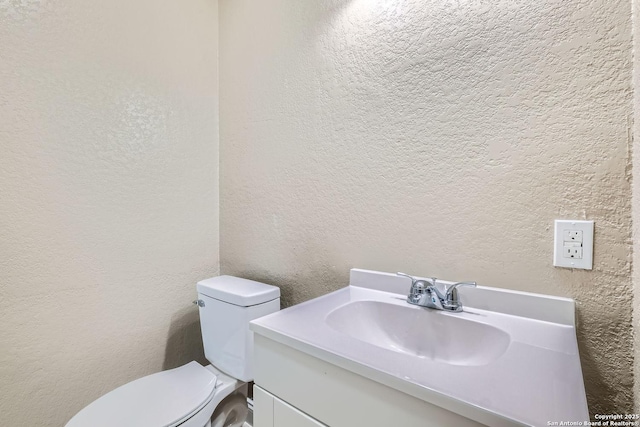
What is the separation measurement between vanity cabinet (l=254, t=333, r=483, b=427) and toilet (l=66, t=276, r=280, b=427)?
1.45ft

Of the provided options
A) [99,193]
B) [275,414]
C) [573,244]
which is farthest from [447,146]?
[99,193]

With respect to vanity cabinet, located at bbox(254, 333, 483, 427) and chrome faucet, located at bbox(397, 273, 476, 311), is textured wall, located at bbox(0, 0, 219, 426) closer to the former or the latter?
vanity cabinet, located at bbox(254, 333, 483, 427)

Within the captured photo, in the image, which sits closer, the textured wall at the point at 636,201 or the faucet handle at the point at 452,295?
the textured wall at the point at 636,201

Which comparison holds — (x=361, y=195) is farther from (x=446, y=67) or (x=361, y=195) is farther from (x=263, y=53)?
(x=263, y=53)

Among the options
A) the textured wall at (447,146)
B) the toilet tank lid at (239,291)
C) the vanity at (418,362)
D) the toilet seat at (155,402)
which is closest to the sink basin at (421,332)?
the vanity at (418,362)

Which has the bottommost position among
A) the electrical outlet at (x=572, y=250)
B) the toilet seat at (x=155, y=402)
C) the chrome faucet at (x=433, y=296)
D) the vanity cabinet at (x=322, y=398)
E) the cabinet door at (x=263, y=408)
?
the toilet seat at (x=155, y=402)

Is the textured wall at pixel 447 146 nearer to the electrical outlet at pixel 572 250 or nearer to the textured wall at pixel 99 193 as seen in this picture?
the electrical outlet at pixel 572 250

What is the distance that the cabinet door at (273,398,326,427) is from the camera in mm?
627

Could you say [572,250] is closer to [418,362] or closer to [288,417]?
[418,362]

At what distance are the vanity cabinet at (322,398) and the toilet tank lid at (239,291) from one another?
44 cm

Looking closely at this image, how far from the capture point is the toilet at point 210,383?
97 cm

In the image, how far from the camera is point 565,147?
74 cm

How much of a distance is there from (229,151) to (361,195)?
2.92ft

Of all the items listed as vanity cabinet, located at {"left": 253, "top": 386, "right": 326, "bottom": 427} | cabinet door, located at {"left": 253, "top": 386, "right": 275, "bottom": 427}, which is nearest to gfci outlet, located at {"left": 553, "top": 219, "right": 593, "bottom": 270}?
Result: vanity cabinet, located at {"left": 253, "top": 386, "right": 326, "bottom": 427}
